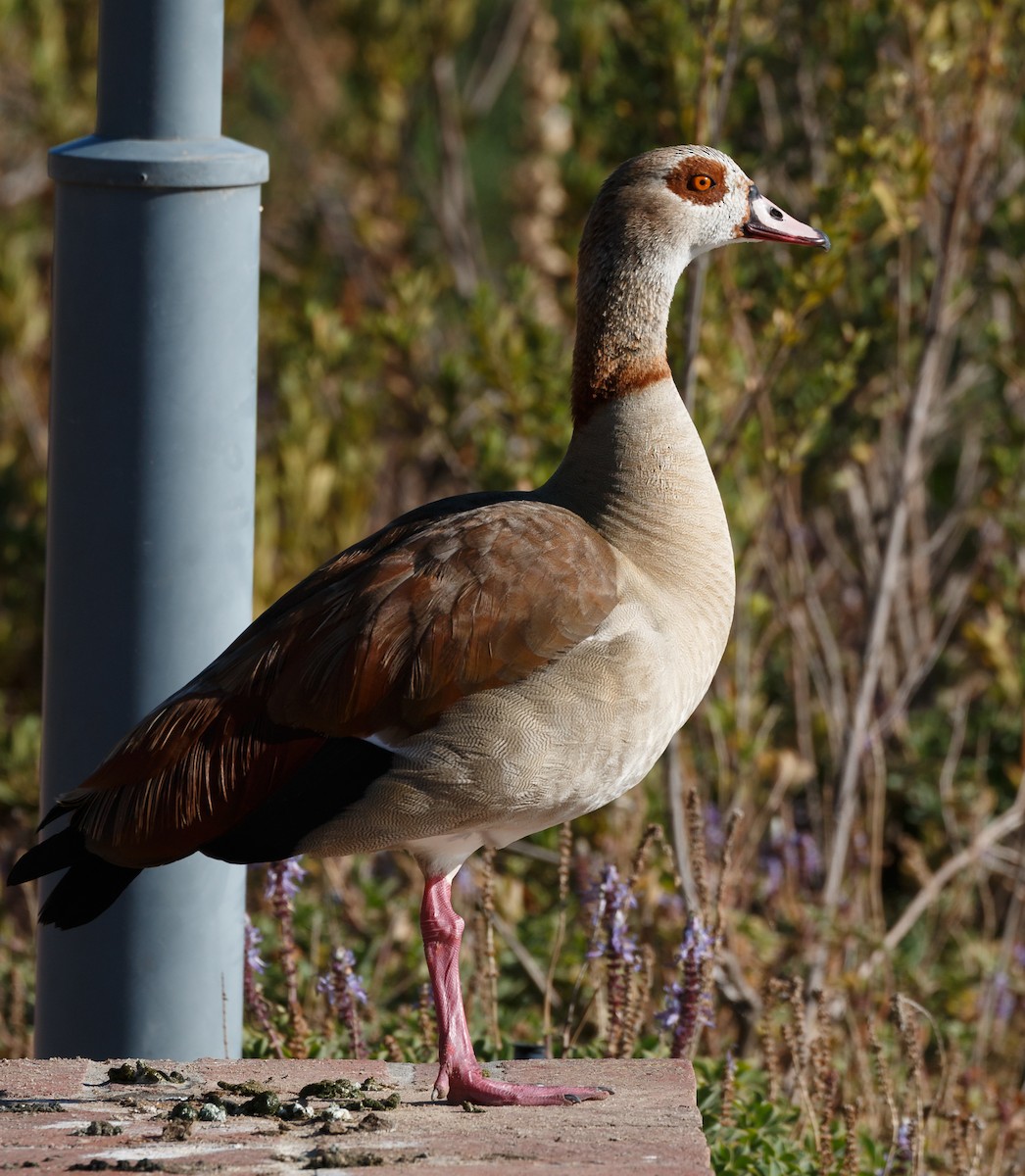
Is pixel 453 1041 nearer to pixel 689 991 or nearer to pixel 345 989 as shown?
pixel 345 989

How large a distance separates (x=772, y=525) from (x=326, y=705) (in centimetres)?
334

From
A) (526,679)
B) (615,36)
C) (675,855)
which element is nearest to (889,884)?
(675,855)

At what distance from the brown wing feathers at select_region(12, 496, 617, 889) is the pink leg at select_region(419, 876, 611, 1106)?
Answer: 0.38m

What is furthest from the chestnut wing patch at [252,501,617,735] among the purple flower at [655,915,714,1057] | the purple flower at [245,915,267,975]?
the purple flower at [245,915,267,975]

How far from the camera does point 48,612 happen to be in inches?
132

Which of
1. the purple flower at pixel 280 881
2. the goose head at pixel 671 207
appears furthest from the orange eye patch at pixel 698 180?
the purple flower at pixel 280 881

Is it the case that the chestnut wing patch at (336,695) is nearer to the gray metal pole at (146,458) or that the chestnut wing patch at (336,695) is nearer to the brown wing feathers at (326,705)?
the brown wing feathers at (326,705)

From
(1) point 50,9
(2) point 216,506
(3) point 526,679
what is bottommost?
(3) point 526,679

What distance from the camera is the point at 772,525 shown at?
19.6 feet

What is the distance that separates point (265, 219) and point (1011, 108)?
5.04m

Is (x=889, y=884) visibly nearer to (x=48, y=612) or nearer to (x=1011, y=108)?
(x=1011, y=108)

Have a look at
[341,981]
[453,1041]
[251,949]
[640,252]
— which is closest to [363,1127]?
[453,1041]

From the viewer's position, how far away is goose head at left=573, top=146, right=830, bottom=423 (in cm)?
322

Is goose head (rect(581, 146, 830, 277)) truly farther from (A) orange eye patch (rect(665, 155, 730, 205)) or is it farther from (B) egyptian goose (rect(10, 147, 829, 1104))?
(B) egyptian goose (rect(10, 147, 829, 1104))
